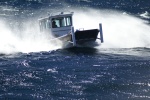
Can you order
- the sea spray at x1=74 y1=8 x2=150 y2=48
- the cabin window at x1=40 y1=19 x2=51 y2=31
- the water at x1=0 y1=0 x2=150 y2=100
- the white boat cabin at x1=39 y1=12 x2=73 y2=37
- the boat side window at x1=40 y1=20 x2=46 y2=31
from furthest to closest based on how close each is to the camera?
the boat side window at x1=40 y1=20 x2=46 y2=31
the sea spray at x1=74 y1=8 x2=150 y2=48
the cabin window at x1=40 y1=19 x2=51 y2=31
the white boat cabin at x1=39 y1=12 x2=73 y2=37
the water at x1=0 y1=0 x2=150 y2=100

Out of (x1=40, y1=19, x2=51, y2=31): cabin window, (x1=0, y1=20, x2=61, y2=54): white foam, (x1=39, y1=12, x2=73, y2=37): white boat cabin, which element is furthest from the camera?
(x1=40, y1=19, x2=51, y2=31): cabin window

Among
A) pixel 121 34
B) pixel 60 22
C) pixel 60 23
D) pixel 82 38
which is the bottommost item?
pixel 121 34

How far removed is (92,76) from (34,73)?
443cm

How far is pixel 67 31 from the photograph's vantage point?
37406 millimetres

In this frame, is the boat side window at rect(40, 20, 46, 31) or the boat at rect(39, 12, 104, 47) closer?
the boat at rect(39, 12, 104, 47)

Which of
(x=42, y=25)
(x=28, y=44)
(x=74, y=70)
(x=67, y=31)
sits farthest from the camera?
(x=28, y=44)

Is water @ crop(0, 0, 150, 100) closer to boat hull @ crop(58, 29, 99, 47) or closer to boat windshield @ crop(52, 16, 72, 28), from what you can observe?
boat hull @ crop(58, 29, 99, 47)

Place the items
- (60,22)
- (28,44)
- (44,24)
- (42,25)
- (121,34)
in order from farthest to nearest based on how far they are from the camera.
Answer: (121,34) < (28,44) < (42,25) < (44,24) < (60,22)

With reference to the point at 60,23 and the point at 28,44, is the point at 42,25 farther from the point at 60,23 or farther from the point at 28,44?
the point at 60,23

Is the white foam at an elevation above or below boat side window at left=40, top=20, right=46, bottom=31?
below

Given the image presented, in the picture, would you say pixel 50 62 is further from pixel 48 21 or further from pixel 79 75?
pixel 48 21

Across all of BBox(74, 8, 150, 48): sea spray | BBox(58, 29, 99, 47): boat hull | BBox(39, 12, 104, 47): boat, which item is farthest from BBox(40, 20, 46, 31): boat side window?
BBox(74, 8, 150, 48): sea spray

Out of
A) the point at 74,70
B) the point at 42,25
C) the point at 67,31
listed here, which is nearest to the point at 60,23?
the point at 67,31

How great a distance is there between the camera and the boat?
3422 cm
